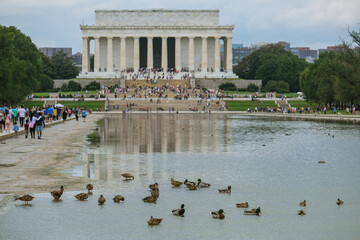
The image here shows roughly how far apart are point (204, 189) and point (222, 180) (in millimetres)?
2182

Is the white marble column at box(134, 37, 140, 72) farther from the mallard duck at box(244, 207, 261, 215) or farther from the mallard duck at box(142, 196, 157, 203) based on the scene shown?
the mallard duck at box(244, 207, 261, 215)

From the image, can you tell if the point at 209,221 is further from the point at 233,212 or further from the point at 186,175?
the point at 186,175

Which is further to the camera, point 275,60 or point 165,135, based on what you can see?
point 275,60

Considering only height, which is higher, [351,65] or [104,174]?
[351,65]

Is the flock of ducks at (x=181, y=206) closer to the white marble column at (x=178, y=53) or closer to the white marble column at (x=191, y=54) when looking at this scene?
the white marble column at (x=191, y=54)

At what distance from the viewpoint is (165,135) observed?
47500 mm

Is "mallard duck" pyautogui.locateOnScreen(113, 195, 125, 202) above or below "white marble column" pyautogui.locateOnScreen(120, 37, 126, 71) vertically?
below

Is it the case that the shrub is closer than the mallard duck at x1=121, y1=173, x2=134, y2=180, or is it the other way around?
the mallard duck at x1=121, y1=173, x2=134, y2=180

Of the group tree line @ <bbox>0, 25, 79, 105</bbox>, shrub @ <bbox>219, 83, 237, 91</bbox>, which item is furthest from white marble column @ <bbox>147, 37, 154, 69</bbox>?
tree line @ <bbox>0, 25, 79, 105</bbox>

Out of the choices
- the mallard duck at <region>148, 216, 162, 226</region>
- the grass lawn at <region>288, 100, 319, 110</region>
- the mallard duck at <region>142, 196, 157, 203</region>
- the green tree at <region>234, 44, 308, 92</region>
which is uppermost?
the green tree at <region>234, 44, 308, 92</region>

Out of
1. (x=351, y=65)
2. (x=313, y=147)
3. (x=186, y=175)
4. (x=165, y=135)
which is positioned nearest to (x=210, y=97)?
(x=351, y=65)

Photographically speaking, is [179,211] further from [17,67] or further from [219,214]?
[17,67]

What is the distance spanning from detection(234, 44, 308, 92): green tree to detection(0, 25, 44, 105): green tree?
6144 cm

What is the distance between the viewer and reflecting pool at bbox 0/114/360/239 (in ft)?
58.2
